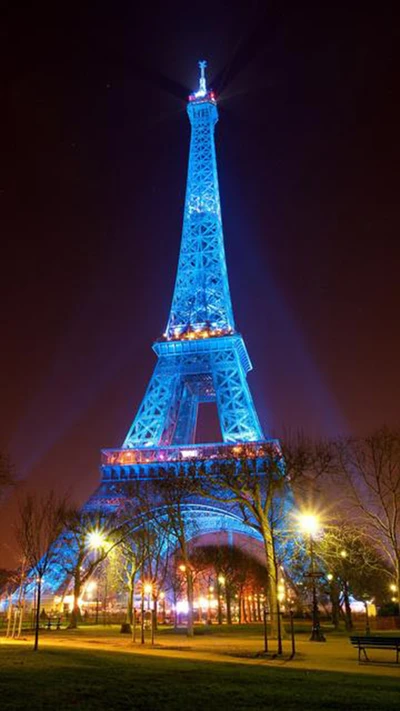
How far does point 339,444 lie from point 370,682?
16698mm

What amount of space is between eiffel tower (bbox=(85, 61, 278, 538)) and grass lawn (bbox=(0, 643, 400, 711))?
2683 centimetres

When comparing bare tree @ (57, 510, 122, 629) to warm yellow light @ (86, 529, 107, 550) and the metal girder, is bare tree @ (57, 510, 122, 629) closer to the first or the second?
warm yellow light @ (86, 529, 107, 550)

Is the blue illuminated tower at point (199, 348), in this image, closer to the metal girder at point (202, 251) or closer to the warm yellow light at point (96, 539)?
the metal girder at point (202, 251)

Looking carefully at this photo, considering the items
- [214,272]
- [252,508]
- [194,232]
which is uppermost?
[194,232]

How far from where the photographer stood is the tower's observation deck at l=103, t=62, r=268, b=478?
53250 millimetres

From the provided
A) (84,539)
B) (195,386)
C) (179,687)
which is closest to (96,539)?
(84,539)

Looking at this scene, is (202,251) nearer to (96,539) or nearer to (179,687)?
(96,539)

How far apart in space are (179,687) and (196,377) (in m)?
52.6

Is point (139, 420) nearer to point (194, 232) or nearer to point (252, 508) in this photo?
point (194, 232)

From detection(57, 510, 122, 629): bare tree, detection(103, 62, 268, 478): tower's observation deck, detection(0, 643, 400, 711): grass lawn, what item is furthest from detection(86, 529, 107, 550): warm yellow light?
detection(0, 643, 400, 711): grass lawn

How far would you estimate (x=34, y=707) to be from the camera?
8562mm

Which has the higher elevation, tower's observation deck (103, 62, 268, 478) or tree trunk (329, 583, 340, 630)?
tower's observation deck (103, 62, 268, 478)

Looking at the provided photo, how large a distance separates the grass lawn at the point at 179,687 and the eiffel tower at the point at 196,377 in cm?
2683

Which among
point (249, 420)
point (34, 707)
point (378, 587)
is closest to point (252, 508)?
point (34, 707)
